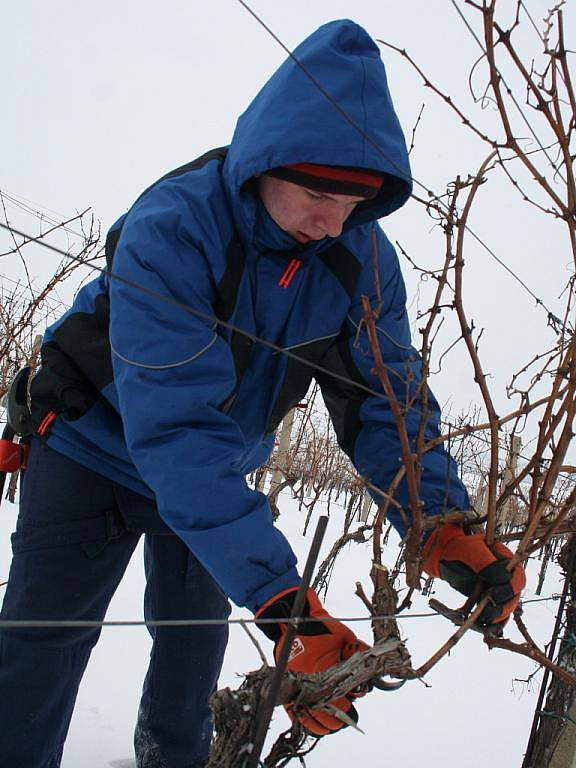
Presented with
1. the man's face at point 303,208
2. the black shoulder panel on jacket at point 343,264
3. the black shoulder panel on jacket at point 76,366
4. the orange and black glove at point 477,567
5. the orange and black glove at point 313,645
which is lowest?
the orange and black glove at point 313,645

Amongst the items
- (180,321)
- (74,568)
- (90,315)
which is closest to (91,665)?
(74,568)

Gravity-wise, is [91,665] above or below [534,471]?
below

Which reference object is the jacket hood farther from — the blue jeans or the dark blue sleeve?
the blue jeans

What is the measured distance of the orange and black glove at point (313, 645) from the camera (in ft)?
3.17

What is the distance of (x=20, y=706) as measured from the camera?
1.28m

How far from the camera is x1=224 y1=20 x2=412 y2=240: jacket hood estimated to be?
3.66ft

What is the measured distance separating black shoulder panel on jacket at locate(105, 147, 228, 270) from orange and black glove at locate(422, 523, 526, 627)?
94cm

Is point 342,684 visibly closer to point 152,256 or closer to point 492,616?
point 492,616

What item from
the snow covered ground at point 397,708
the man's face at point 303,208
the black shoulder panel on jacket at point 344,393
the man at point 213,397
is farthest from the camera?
the snow covered ground at point 397,708

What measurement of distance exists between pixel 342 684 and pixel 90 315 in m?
0.94

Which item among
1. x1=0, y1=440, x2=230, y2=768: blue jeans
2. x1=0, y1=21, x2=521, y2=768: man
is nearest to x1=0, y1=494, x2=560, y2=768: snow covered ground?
x1=0, y1=440, x2=230, y2=768: blue jeans

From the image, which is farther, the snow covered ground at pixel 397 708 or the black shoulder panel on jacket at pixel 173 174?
the snow covered ground at pixel 397 708

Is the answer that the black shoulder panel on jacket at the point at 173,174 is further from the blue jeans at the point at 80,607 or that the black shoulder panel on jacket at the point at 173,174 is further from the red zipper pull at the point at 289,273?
the blue jeans at the point at 80,607

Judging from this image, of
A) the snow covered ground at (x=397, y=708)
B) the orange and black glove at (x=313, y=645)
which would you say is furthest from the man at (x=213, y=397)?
the snow covered ground at (x=397, y=708)
